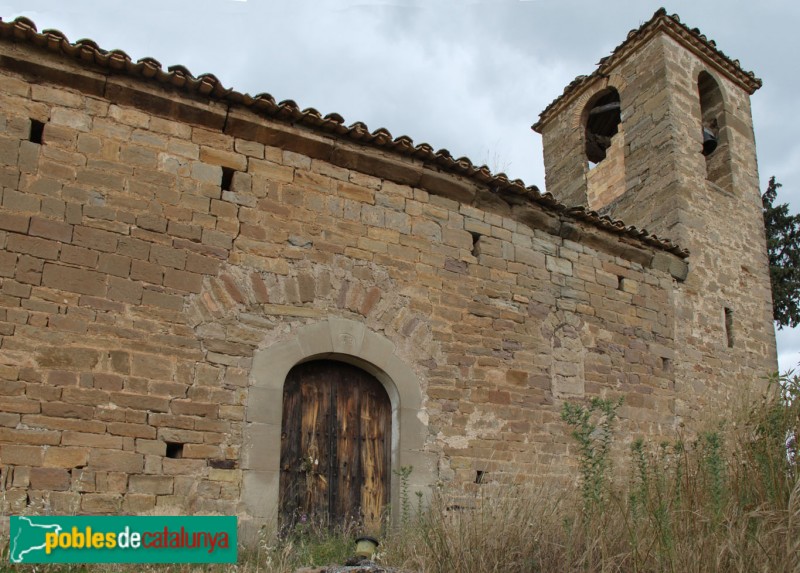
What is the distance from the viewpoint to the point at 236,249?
627cm

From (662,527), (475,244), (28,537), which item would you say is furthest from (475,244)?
(28,537)

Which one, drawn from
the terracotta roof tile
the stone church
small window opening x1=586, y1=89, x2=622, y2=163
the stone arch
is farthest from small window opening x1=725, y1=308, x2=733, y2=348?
small window opening x1=586, y1=89, x2=622, y2=163

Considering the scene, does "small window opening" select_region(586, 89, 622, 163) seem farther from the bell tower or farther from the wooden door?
the wooden door

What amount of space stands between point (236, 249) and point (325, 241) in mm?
835

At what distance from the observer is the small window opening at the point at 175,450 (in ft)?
18.4

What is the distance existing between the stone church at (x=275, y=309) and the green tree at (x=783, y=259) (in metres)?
6.59

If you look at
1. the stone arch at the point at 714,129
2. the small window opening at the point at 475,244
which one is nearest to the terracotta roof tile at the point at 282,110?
the small window opening at the point at 475,244

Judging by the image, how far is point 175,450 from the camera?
18.5ft

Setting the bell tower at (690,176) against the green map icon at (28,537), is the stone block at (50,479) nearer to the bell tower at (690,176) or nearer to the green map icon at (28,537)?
the green map icon at (28,537)

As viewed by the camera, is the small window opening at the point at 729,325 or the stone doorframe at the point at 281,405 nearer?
the stone doorframe at the point at 281,405

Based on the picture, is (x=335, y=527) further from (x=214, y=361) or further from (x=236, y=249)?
(x=236, y=249)

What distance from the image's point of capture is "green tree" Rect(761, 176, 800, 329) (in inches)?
582

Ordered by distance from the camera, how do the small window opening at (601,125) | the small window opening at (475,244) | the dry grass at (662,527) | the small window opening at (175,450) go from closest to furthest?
the dry grass at (662,527) → the small window opening at (175,450) → the small window opening at (475,244) → the small window opening at (601,125)

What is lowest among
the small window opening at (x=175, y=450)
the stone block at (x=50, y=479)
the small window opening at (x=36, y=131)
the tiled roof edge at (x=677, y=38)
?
the stone block at (x=50, y=479)
